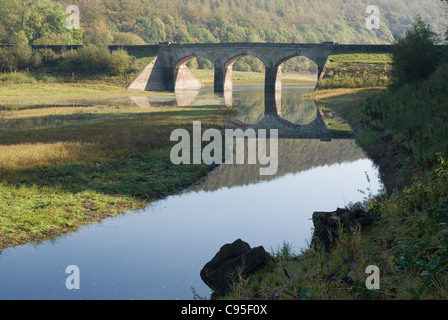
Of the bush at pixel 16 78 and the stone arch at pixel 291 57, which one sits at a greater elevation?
the stone arch at pixel 291 57

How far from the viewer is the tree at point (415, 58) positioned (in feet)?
128

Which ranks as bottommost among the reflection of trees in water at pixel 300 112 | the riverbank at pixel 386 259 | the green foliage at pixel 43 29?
the riverbank at pixel 386 259

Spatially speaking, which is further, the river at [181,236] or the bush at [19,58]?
the bush at [19,58]

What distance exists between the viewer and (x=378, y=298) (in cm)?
848

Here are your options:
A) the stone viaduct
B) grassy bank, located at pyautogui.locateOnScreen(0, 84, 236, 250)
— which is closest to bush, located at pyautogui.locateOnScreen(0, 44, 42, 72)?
the stone viaduct

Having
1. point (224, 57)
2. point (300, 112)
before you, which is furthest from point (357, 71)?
point (300, 112)

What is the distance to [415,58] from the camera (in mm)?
39656

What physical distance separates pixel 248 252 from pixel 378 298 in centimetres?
313

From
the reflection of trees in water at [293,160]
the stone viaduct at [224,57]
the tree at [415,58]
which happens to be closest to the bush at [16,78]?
the stone viaduct at [224,57]

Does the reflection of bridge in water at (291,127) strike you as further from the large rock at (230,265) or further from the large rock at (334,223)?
the large rock at (230,265)

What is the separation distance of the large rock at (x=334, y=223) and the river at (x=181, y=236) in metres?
1.20

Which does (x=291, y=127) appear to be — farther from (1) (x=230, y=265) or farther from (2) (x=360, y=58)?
(2) (x=360, y=58)
